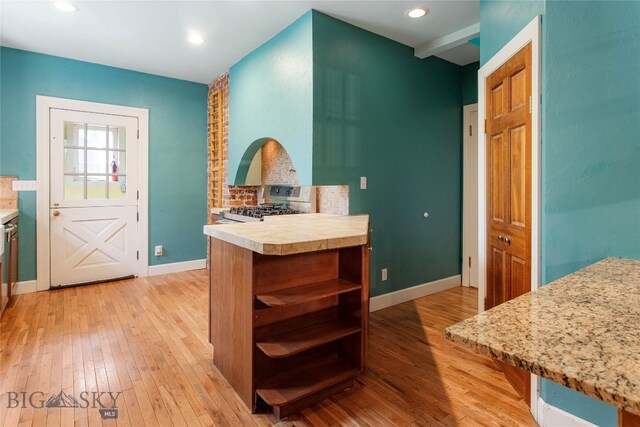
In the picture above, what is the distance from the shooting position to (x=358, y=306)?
6.98ft

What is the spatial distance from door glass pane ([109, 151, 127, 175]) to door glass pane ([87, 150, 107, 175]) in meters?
0.06

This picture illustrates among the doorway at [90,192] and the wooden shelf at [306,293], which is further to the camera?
the doorway at [90,192]

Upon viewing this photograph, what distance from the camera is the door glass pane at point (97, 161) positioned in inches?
164

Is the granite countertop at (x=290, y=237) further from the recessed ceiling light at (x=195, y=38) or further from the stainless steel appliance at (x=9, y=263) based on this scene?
the stainless steel appliance at (x=9, y=263)

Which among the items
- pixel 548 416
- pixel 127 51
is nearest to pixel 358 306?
pixel 548 416

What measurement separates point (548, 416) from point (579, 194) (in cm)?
110

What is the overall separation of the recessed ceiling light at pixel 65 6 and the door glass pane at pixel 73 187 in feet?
6.34

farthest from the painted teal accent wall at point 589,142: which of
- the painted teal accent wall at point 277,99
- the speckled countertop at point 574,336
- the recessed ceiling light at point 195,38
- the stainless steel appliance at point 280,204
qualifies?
the recessed ceiling light at point 195,38

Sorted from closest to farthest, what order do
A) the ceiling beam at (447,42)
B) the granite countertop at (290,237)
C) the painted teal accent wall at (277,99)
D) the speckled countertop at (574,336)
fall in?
the speckled countertop at (574,336), the granite countertop at (290,237), the painted teal accent wall at (277,99), the ceiling beam at (447,42)

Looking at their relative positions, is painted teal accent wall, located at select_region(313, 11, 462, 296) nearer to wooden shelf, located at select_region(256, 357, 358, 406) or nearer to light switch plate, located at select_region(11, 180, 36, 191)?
wooden shelf, located at select_region(256, 357, 358, 406)

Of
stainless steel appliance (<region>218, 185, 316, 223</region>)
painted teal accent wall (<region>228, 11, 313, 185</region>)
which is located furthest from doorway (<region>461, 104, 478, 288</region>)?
painted teal accent wall (<region>228, 11, 313, 185</region>)

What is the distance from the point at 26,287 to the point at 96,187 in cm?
133

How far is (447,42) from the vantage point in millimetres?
3305

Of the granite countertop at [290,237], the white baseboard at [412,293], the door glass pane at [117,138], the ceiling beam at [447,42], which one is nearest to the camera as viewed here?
the granite countertop at [290,237]
